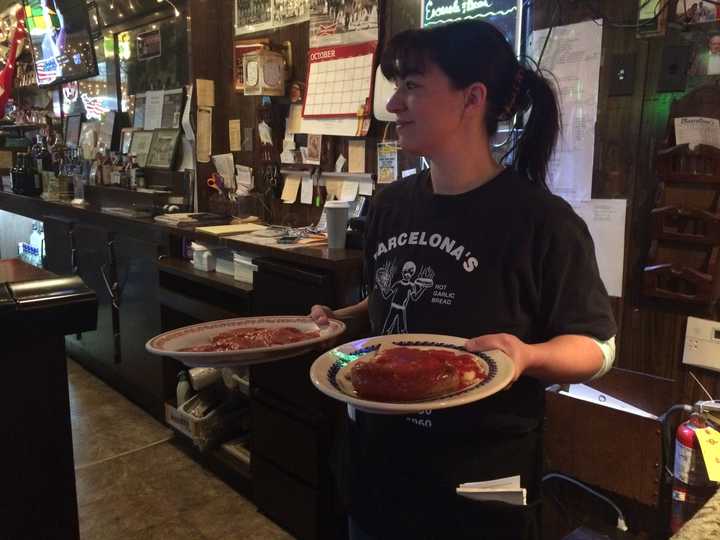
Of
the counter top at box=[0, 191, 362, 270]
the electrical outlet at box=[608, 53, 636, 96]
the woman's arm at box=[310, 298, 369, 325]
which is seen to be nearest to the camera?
the woman's arm at box=[310, 298, 369, 325]

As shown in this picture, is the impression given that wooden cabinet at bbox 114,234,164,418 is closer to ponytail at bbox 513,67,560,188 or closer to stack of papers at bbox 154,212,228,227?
stack of papers at bbox 154,212,228,227

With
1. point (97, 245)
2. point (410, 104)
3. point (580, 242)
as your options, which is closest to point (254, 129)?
point (97, 245)

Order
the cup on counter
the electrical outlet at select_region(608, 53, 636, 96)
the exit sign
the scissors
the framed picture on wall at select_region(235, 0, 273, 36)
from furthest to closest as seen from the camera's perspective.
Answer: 1. the scissors
2. the framed picture on wall at select_region(235, 0, 273, 36)
3. the cup on counter
4. the exit sign
5. the electrical outlet at select_region(608, 53, 636, 96)

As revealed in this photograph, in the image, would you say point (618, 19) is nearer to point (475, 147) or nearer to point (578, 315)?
point (475, 147)

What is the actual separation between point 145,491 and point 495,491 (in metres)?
2.19

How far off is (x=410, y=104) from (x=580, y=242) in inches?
16.4

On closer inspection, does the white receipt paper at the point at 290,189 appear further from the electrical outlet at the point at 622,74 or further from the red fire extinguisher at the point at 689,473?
the red fire extinguisher at the point at 689,473

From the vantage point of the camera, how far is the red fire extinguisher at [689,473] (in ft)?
5.58

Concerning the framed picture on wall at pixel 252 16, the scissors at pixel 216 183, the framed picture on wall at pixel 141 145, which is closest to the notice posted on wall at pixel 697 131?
the framed picture on wall at pixel 252 16

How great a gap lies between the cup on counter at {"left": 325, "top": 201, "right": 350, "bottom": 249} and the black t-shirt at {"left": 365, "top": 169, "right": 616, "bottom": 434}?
1101 millimetres

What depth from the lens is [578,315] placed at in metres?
1.08

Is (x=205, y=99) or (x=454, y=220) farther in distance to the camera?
(x=205, y=99)

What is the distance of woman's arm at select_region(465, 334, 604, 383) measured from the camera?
3.28 feet

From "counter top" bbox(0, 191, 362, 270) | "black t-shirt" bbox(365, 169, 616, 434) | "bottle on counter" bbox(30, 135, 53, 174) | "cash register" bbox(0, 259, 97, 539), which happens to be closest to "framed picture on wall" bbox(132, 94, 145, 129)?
"counter top" bbox(0, 191, 362, 270)
